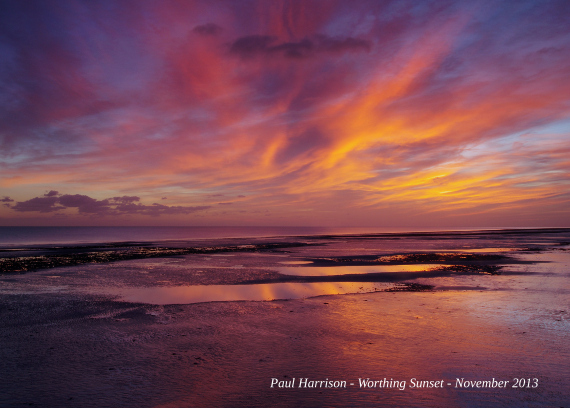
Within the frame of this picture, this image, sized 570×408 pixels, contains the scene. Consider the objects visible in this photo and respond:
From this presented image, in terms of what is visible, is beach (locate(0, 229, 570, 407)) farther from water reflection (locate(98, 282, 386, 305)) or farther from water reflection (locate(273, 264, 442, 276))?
water reflection (locate(273, 264, 442, 276))

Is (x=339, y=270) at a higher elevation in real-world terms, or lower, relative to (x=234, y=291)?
lower

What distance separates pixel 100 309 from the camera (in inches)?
544

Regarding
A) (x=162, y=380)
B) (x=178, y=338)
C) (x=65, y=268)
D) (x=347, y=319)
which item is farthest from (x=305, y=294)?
(x=65, y=268)

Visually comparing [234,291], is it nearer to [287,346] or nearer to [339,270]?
[287,346]

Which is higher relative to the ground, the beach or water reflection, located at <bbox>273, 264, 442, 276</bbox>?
the beach

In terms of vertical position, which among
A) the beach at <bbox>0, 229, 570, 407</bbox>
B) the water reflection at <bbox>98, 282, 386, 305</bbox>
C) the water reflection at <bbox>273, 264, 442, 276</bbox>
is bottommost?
the water reflection at <bbox>273, 264, 442, 276</bbox>

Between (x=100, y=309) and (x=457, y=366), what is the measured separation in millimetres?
13262

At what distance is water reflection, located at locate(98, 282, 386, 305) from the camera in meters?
16.1

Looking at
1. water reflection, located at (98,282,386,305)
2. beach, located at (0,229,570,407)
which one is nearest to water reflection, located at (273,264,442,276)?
water reflection, located at (98,282,386,305)

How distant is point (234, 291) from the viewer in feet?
58.9

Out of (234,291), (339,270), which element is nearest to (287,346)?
(234,291)

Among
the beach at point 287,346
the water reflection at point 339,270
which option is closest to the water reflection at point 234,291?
the beach at point 287,346

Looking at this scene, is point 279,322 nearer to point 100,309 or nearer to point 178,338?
point 178,338

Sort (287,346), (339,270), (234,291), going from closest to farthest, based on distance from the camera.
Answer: (287,346) → (234,291) → (339,270)
